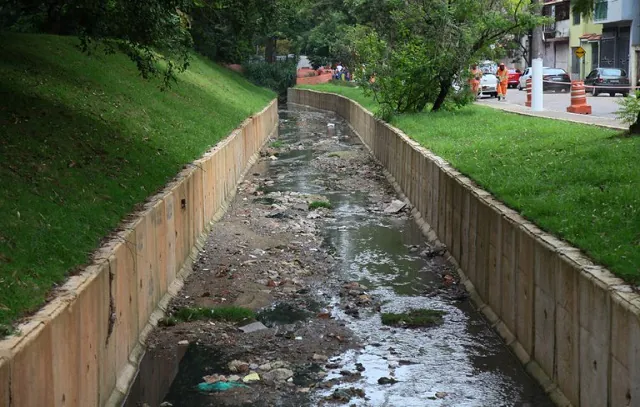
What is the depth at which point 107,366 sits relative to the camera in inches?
335

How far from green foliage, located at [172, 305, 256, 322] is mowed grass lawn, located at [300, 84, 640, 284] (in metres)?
3.53

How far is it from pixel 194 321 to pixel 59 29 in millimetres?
21311

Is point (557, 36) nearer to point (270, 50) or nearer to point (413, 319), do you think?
point (270, 50)

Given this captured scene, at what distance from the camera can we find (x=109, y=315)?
8.59 meters

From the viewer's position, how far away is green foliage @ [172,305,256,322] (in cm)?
1170

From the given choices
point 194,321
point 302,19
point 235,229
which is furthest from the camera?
point 302,19

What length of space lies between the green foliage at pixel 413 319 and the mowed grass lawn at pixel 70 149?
11.1 ft

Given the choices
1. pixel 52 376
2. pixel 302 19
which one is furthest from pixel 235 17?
pixel 302 19

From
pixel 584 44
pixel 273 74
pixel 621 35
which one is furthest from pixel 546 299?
pixel 584 44

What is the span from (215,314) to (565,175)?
5032 millimetres

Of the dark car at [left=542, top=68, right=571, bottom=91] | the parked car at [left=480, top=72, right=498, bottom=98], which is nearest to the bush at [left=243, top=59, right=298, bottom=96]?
the parked car at [left=480, top=72, right=498, bottom=98]

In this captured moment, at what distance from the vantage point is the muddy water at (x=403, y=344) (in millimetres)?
9203

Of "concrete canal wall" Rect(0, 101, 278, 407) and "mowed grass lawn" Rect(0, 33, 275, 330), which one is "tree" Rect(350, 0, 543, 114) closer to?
"mowed grass lawn" Rect(0, 33, 275, 330)

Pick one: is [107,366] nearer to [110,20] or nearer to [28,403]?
[28,403]
